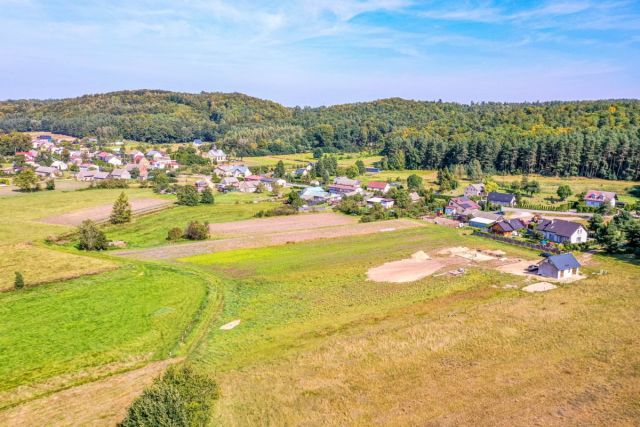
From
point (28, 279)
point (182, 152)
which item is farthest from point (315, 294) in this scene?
point (182, 152)

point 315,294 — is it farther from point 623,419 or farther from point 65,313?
point 623,419

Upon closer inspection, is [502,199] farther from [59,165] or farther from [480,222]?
[59,165]

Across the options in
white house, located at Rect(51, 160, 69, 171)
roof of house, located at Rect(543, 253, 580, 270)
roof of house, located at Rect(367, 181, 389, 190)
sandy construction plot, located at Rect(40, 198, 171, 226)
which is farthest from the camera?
white house, located at Rect(51, 160, 69, 171)

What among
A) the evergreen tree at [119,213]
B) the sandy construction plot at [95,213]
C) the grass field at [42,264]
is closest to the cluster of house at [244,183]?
the sandy construction plot at [95,213]

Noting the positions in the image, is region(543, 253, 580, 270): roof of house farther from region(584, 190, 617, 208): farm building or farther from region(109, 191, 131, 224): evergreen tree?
region(109, 191, 131, 224): evergreen tree

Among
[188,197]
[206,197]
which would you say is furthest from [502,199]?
[188,197]

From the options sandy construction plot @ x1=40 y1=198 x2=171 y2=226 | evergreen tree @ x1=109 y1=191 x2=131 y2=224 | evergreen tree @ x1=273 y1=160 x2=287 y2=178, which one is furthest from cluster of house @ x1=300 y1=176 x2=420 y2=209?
evergreen tree @ x1=109 y1=191 x2=131 y2=224

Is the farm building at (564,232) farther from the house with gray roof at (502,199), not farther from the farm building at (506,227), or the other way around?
the house with gray roof at (502,199)
